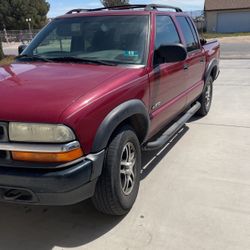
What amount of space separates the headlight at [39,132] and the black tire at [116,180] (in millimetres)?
510

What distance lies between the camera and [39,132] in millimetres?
2609

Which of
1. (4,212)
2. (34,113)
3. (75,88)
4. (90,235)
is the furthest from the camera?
(4,212)

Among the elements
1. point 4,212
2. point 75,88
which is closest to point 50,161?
point 75,88

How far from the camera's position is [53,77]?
3289 mm

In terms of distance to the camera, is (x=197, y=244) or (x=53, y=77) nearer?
(x=197, y=244)

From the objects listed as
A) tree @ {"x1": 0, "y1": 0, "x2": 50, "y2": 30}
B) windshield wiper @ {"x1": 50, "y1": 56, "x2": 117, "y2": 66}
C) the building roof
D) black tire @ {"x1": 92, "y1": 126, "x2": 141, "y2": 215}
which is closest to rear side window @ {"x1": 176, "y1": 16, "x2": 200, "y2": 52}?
windshield wiper @ {"x1": 50, "y1": 56, "x2": 117, "y2": 66}

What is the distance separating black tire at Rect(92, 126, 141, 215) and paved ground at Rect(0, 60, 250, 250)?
0.19 m

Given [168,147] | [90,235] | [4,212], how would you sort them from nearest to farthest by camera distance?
[90,235] < [4,212] < [168,147]

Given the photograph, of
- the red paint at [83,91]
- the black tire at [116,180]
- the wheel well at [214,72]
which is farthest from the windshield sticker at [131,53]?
the wheel well at [214,72]

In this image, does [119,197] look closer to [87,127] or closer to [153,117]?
[87,127]

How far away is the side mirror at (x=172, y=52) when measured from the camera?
12.5 ft

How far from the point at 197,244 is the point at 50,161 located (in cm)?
137

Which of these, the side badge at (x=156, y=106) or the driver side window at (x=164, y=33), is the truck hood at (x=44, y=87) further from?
the driver side window at (x=164, y=33)

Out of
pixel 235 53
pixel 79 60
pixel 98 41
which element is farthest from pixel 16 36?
pixel 79 60
